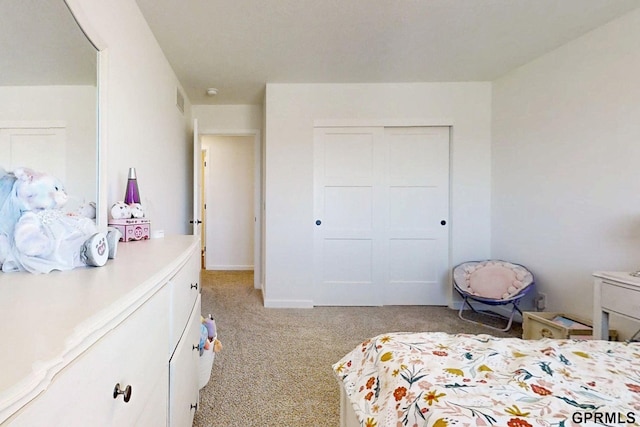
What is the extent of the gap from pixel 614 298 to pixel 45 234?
256cm

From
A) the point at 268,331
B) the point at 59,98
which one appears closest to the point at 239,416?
the point at 268,331

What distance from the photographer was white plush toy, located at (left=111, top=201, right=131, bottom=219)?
1.49 metres

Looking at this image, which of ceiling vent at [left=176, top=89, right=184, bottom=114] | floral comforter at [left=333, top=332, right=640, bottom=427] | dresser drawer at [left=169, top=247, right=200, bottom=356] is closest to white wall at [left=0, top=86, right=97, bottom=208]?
dresser drawer at [left=169, top=247, right=200, bottom=356]

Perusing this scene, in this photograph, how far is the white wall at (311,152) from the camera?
322cm

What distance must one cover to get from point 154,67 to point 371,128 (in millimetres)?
2117

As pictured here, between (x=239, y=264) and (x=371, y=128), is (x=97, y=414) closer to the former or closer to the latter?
(x=371, y=128)

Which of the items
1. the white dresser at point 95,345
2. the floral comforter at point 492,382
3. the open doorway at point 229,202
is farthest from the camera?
the open doorway at point 229,202

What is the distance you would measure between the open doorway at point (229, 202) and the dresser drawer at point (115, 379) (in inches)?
167

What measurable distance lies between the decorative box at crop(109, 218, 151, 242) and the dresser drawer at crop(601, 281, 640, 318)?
2.61m

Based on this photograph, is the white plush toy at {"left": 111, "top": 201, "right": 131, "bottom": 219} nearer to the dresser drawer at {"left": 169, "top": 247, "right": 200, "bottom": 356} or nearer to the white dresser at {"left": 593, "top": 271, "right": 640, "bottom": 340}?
the dresser drawer at {"left": 169, "top": 247, "right": 200, "bottom": 356}

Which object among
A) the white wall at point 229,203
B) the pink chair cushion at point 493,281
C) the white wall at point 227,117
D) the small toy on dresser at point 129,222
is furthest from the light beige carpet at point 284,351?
the white wall at point 227,117

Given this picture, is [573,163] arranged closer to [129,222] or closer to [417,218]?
[417,218]

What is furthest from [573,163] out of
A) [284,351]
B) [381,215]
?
[284,351]

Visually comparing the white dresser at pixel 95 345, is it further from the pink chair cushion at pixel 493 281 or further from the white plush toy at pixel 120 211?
the pink chair cushion at pixel 493 281
